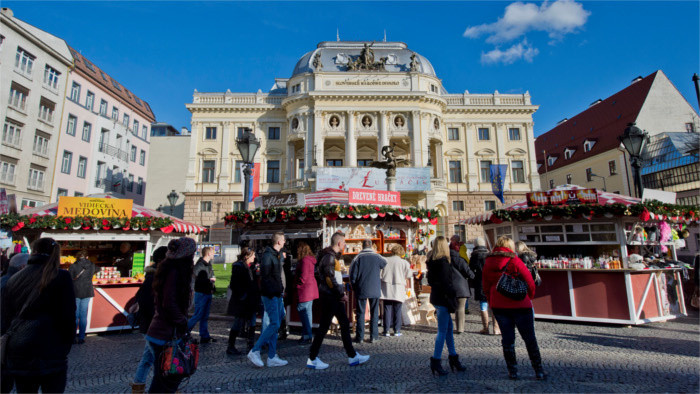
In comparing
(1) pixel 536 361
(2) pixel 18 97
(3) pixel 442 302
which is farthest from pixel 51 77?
(1) pixel 536 361

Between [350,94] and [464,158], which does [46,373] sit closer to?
[350,94]

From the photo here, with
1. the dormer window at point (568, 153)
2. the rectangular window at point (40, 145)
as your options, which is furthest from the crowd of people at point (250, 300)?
the dormer window at point (568, 153)

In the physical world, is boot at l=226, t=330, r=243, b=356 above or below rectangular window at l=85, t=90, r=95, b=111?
below

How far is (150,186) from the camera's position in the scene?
47.9m

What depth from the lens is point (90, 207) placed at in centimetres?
1023

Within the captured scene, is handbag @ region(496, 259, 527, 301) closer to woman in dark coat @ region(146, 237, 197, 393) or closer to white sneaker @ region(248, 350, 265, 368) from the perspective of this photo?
white sneaker @ region(248, 350, 265, 368)

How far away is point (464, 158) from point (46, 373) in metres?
37.8

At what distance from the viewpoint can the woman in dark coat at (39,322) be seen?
10.4 feet

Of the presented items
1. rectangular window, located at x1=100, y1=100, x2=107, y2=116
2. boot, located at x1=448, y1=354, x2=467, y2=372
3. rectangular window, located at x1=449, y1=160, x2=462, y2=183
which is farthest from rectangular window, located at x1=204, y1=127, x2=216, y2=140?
boot, located at x1=448, y1=354, x2=467, y2=372

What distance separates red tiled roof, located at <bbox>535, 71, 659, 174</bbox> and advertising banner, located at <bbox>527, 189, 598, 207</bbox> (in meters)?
34.9

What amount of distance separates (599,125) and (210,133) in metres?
43.5

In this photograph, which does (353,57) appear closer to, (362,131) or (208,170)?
(362,131)

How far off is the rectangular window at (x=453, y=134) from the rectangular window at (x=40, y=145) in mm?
34834

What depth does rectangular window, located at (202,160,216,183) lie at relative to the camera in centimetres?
3697
